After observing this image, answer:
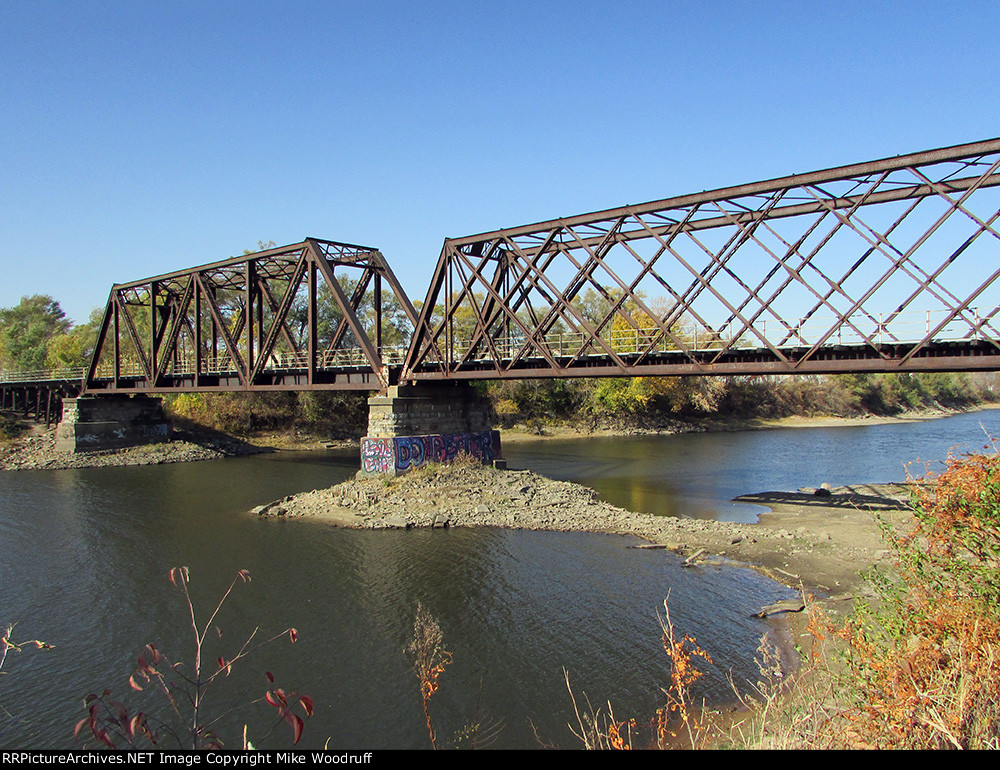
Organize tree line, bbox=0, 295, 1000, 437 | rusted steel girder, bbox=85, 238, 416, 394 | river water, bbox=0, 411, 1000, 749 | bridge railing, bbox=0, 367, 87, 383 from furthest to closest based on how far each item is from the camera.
Answer: tree line, bbox=0, 295, 1000, 437 < bridge railing, bbox=0, 367, 87, 383 < rusted steel girder, bbox=85, 238, 416, 394 < river water, bbox=0, 411, 1000, 749

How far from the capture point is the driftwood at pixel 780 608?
624 inches

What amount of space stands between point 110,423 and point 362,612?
160ft

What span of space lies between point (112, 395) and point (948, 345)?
6097cm

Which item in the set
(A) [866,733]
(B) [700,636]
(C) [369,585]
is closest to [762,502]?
(B) [700,636]

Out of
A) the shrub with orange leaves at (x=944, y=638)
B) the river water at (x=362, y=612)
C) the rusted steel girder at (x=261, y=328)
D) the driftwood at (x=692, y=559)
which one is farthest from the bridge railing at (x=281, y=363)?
the shrub with orange leaves at (x=944, y=638)

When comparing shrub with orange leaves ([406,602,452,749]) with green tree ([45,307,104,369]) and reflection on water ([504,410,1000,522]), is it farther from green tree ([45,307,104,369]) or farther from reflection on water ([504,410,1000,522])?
green tree ([45,307,104,369])

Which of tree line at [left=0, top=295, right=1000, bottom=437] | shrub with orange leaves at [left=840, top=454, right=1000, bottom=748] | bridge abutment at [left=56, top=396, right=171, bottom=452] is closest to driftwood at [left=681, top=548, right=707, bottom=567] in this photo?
shrub with orange leaves at [left=840, top=454, right=1000, bottom=748]

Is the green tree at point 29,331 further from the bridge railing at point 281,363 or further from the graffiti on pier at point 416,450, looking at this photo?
the graffiti on pier at point 416,450

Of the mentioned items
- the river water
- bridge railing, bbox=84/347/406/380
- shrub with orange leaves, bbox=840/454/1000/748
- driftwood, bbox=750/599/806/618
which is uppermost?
bridge railing, bbox=84/347/406/380

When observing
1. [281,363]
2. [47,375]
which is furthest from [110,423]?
[47,375]

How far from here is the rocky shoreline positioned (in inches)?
791

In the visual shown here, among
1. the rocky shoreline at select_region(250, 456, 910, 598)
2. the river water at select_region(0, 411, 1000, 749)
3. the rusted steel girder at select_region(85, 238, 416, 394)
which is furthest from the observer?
the rusted steel girder at select_region(85, 238, 416, 394)

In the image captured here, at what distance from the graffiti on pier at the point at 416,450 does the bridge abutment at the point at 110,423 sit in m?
32.5
